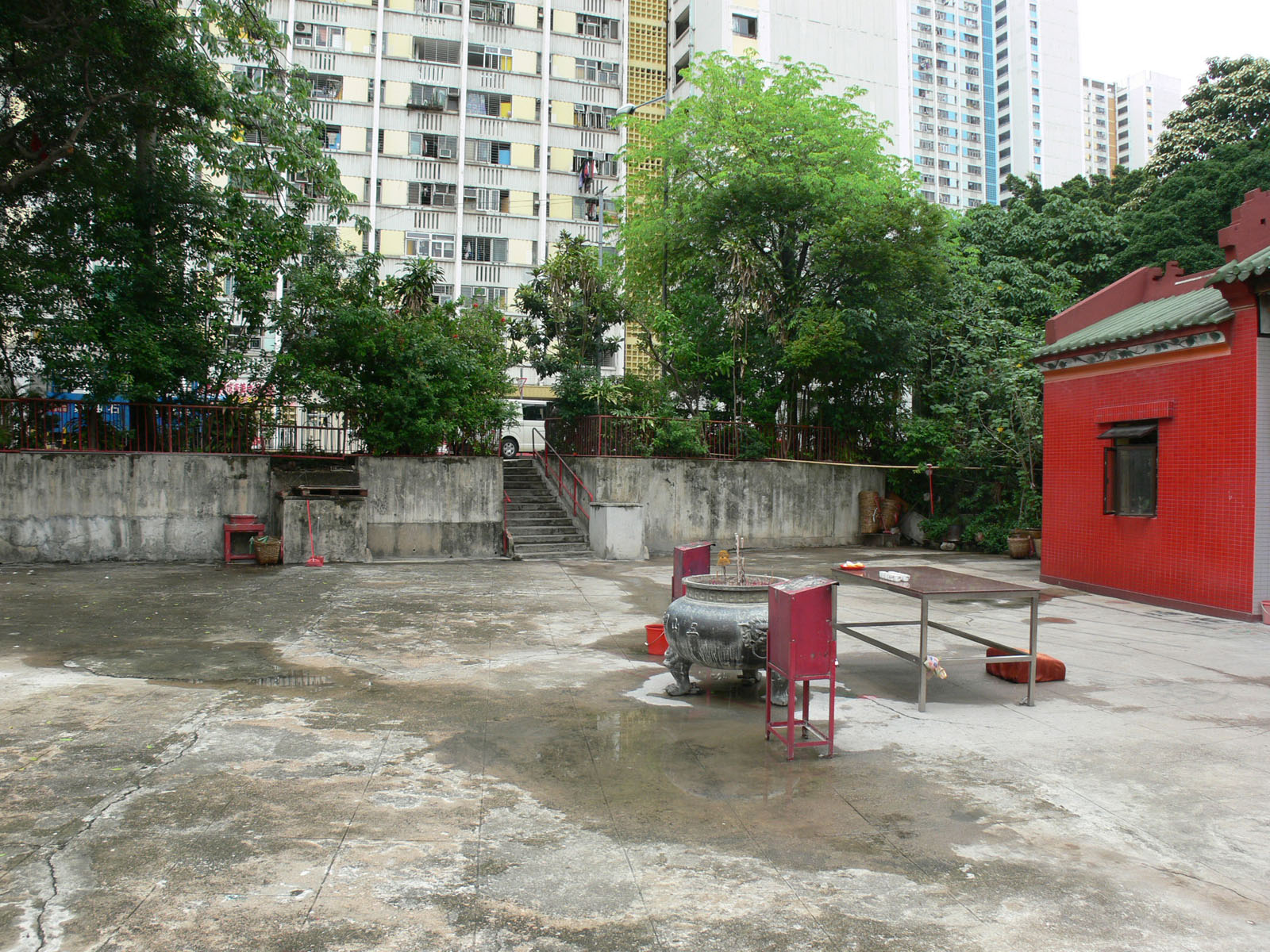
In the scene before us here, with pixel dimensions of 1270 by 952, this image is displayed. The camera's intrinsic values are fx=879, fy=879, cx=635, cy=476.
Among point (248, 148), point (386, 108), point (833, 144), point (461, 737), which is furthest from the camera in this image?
point (386, 108)

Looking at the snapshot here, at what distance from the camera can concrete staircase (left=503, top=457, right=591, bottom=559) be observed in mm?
17969

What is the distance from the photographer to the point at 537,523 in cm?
1905

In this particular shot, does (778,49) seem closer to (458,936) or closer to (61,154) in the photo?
(61,154)

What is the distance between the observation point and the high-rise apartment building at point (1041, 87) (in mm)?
103062

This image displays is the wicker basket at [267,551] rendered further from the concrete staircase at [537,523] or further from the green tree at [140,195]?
the concrete staircase at [537,523]

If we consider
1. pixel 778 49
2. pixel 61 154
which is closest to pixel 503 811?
pixel 61 154

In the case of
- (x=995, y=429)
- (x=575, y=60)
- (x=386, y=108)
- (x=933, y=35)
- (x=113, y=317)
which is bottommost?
(x=995, y=429)

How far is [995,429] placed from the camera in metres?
19.0

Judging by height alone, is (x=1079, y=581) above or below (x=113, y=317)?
below

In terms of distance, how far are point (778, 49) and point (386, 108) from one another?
1711cm

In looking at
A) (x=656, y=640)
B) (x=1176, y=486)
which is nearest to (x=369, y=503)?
(x=656, y=640)

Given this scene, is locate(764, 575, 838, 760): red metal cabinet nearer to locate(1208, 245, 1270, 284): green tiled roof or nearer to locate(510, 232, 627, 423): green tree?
locate(1208, 245, 1270, 284): green tiled roof

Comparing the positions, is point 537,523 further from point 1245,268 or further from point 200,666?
point 1245,268

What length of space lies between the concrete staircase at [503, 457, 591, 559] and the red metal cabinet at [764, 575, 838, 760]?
39.2 ft
